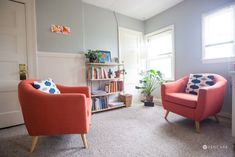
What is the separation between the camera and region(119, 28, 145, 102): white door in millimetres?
3621

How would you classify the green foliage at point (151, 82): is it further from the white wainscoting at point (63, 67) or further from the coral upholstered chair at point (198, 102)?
the white wainscoting at point (63, 67)

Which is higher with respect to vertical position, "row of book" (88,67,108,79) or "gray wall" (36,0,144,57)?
"gray wall" (36,0,144,57)

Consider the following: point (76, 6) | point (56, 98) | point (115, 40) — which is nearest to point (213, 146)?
point (56, 98)

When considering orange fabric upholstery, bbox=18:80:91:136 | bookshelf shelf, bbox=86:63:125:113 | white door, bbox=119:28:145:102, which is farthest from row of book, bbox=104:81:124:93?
orange fabric upholstery, bbox=18:80:91:136

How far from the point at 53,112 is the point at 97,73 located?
1637 mm

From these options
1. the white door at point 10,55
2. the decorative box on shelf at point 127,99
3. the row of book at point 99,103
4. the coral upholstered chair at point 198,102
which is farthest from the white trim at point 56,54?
the coral upholstered chair at point 198,102

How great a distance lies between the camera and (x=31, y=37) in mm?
2342

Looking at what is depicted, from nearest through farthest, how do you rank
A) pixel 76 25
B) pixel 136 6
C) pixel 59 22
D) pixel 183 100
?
1. pixel 183 100
2. pixel 59 22
3. pixel 76 25
4. pixel 136 6

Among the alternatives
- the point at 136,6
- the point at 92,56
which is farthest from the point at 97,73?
the point at 136,6

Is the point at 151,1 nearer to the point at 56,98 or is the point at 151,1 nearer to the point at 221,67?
the point at 221,67

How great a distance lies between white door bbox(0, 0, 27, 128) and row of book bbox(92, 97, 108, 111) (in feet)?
4.31

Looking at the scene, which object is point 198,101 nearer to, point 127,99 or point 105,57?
point 127,99

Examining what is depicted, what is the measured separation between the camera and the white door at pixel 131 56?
11.9 feet

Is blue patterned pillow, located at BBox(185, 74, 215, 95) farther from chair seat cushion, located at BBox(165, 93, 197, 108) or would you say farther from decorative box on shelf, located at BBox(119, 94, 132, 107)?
decorative box on shelf, located at BBox(119, 94, 132, 107)
